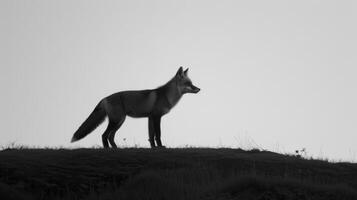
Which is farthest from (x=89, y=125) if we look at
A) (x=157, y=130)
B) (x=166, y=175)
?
(x=166, y=175)

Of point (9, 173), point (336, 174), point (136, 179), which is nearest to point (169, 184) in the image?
point (136, 179)

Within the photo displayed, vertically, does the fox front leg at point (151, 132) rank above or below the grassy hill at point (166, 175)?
above

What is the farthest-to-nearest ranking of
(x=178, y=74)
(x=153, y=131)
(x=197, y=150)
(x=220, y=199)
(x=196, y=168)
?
(x=178, y=74)
(x=153, y=131)
(x=197, y=150)
(x=196, y=168)
(x=220, y=199)

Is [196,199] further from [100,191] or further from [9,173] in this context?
[9,173]

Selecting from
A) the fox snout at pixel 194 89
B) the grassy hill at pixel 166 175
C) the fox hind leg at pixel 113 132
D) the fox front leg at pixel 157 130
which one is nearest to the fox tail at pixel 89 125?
the fox hind leg at pixel 113 132

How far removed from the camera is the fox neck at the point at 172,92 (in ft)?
58.1

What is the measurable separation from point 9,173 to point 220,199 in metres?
4.00

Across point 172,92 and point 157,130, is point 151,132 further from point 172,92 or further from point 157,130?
point 172,92

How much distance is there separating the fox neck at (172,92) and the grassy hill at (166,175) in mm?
3819

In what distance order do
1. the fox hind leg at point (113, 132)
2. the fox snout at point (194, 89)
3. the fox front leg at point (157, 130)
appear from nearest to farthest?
1. the fox front leg at point (157, 130)
2. the fox hind leg at point (113, 132)
3. the fox snout at point (194, 89)

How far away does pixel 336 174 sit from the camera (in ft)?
42.7

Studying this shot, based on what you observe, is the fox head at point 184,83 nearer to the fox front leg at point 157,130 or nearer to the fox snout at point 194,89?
the fox snout at point 194,89

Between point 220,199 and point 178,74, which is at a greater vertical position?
point 178,74

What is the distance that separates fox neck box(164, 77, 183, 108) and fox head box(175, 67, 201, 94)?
116 mm
